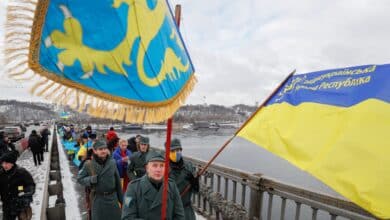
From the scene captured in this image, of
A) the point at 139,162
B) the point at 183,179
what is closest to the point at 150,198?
the point at 183,179

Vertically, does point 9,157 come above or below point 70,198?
above

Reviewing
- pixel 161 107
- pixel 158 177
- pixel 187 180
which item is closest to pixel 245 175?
pixel 187 180

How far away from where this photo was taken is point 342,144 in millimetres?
2418

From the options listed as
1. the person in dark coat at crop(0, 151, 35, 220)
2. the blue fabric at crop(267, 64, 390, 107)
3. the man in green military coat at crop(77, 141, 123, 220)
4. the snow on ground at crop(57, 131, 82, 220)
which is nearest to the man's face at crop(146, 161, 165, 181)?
the blue fabric at crop(267, 64, 390, 107)

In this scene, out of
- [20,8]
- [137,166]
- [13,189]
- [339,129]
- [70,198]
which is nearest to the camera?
[20,8]

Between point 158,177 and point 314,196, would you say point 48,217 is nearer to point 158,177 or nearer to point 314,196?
point 158,177

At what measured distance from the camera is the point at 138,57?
1.66m

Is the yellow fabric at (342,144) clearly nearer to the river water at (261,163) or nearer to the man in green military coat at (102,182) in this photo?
the river water at (261,163)

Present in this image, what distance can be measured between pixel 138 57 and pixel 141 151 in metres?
3.62

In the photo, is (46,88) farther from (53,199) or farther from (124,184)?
(53,199)

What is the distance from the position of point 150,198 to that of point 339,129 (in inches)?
71.1

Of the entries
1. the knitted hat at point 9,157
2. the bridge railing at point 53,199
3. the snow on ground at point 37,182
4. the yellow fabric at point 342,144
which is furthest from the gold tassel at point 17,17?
the snow on ground at point 37,182

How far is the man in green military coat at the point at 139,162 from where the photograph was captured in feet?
16.1

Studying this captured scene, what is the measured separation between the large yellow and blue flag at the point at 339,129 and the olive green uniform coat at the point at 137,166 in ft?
7.73
